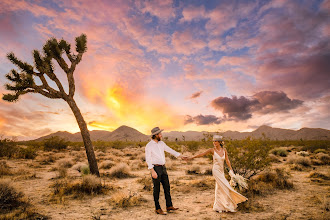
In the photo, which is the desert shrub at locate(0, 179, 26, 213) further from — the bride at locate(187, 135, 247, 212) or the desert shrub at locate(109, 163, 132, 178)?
the bride at locate(187, 135, 247, 212)

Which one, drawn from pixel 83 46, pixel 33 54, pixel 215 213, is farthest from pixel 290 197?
pixel 33 54

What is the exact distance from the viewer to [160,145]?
5211mm

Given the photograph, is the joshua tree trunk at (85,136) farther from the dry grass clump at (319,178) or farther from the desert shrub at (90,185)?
the dry grass clump at (319,178)

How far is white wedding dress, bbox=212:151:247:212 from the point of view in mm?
5156

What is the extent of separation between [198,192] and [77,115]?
6.68 meters

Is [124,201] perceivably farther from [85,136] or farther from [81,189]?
[85,136]

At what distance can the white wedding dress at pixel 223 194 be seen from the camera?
16.9ft

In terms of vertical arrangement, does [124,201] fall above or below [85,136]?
below

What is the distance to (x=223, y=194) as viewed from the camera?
5.27 metres

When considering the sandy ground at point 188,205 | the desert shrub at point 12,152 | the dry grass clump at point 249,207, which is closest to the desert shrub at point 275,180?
the sandy ground at point 188,205

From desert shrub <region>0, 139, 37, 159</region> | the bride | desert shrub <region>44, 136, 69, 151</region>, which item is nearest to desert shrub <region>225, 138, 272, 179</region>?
Result: the bride

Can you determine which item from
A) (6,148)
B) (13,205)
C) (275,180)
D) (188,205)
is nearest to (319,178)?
(275,180)

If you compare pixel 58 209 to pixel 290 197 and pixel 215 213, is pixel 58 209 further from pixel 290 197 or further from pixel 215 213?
pixel 290 197

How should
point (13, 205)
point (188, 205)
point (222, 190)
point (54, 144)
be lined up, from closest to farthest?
1. point (222, 190)
2. point (13, 205)
3. point (188, 205)
4. point (54, 144)
